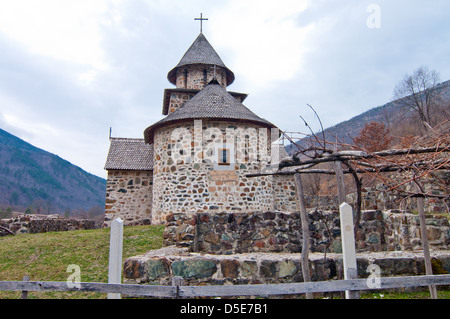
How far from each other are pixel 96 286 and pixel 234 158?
9.62 m

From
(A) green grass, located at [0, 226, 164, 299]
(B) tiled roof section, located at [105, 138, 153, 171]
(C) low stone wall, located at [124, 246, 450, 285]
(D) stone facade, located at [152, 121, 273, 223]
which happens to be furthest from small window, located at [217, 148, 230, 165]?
(C) low stone wall, located at [124, 246, 450, 285]

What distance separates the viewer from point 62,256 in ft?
28.8

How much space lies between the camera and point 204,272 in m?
5.55

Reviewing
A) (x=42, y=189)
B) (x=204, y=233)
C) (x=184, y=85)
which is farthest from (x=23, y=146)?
(x=204, y=233)

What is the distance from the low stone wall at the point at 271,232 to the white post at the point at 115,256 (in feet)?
7.63

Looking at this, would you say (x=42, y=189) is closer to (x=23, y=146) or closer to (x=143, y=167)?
(x=23, y=146)

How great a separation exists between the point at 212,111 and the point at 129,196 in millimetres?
7017

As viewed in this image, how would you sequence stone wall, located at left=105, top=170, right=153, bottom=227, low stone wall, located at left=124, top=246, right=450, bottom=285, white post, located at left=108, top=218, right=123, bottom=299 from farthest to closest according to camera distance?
stone wall, located at left=105, top=170, right=153, bottom=227 < low stone wall, located at left=124, top=246, right=450, bottom=285 < white post, located at left=108, top=218, right=123, bottom=299

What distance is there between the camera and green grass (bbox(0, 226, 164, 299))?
7.15 meters

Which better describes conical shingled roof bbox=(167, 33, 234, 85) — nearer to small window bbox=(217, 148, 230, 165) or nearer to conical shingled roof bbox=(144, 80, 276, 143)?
conical shingled roof bbox=(144, 80, 276, 143)

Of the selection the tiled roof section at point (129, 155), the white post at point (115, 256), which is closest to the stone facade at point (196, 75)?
the tiled roof section at point (129, 155)

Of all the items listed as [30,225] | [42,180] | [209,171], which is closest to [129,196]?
[30,225]

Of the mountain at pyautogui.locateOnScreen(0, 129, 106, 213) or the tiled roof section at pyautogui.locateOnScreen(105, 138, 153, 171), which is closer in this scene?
the tiled roof section at pyautogui.locateOnScreen(105, 138, 153, 171)

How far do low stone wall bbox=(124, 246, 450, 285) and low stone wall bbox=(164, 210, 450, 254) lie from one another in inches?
42.3
